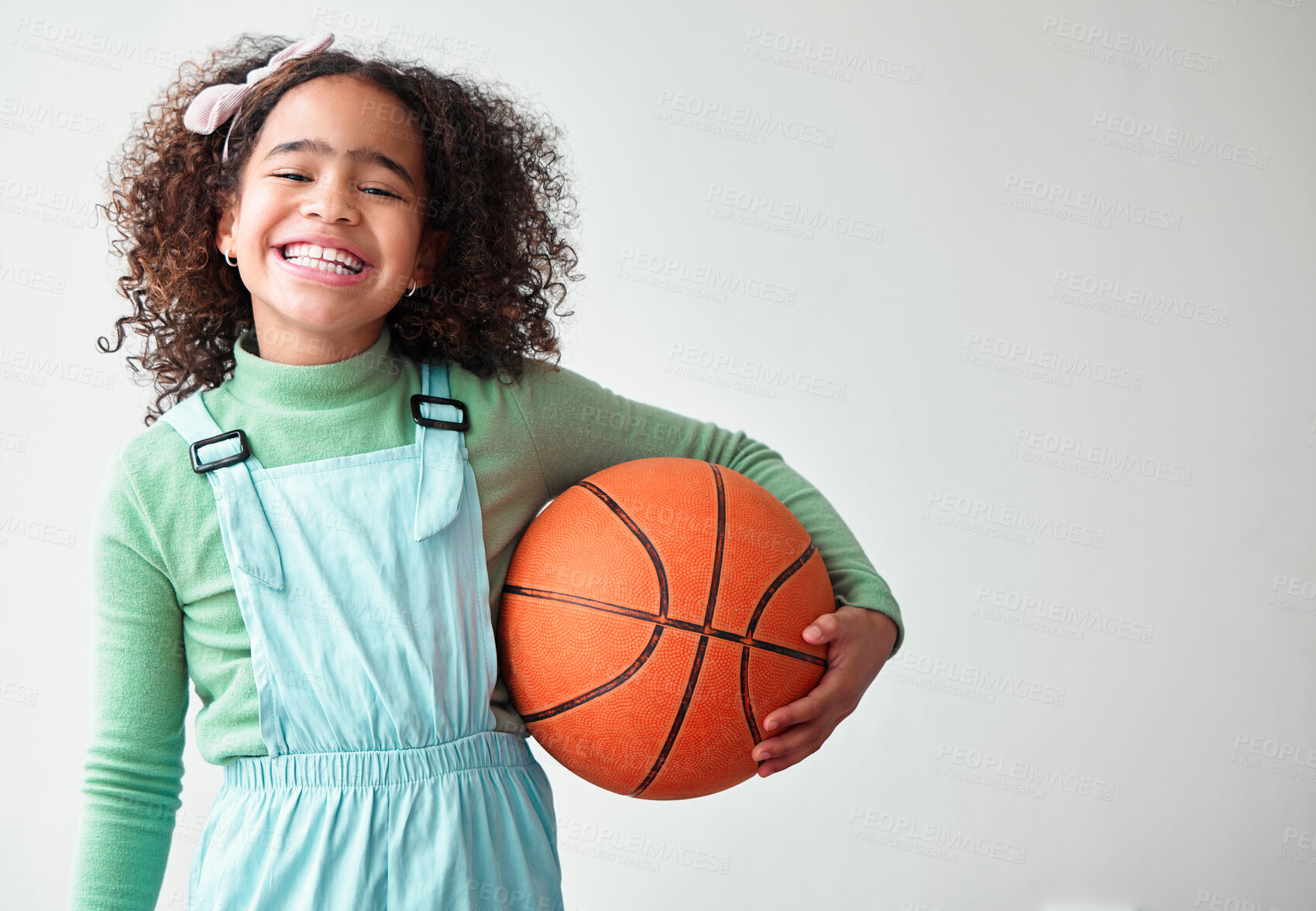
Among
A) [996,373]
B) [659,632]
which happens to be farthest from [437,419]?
[996,373]

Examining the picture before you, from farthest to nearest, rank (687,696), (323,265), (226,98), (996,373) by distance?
(996,373) < (226,98) < (323,265) < (687,696)

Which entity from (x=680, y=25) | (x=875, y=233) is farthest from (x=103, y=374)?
(x=875, y=233)

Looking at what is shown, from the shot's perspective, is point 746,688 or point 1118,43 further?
point 1118,43

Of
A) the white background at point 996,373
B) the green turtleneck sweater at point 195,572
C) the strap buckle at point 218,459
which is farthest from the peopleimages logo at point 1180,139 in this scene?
the strap buckle at point 218,459

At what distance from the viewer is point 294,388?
5.27 feet

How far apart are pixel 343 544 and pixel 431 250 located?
53cm

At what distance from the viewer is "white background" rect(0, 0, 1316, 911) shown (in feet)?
10.7

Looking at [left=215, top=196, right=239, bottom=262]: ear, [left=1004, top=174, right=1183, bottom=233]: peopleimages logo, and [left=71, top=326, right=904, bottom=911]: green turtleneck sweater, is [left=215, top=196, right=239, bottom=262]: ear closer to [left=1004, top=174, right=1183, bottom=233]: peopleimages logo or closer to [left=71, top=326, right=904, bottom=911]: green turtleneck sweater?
[left=71, top=326, right=904, bottom=911]: green turtleneck sweater

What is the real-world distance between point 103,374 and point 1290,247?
3.58m

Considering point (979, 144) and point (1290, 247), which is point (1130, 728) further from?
point (979, 144)

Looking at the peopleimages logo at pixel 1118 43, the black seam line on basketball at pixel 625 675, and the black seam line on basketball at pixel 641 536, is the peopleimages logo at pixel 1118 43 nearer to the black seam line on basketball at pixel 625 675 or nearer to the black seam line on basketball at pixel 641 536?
the black seam line on basketball at pixel 641 536

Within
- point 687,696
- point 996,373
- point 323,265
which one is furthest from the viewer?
point 996,373

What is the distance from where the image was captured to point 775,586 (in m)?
1.54

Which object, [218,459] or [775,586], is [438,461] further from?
[775,586]
